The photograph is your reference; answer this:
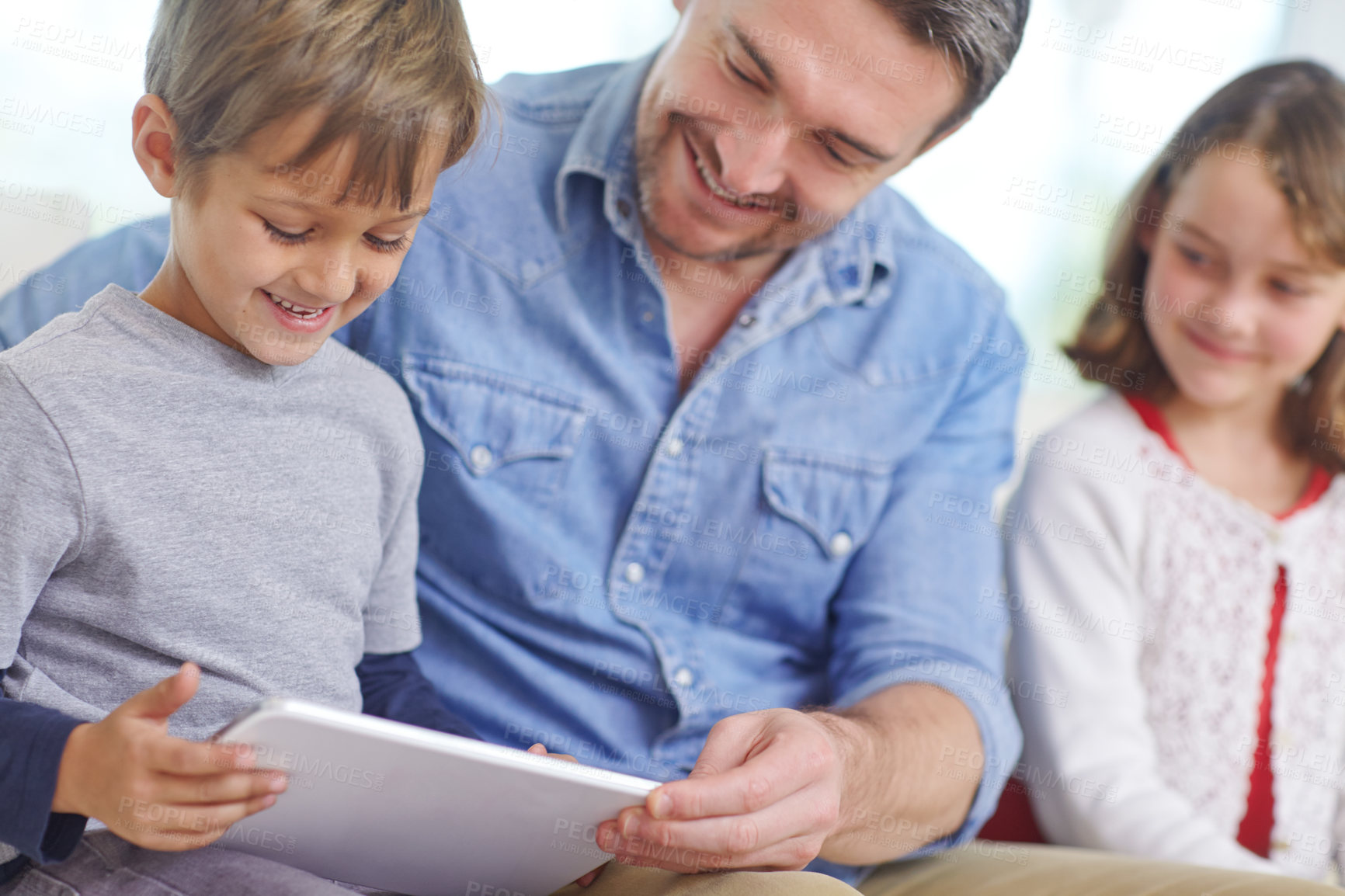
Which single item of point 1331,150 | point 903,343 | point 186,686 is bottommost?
point 186,686

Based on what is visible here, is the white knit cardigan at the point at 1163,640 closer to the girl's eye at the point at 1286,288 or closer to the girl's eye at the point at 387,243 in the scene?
the girl's eye at the point at 1286,288

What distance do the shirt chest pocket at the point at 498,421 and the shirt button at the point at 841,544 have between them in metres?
0.33

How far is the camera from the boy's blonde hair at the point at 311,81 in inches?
29.2

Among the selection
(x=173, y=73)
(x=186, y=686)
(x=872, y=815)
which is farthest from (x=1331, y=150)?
(x=186, y=686)

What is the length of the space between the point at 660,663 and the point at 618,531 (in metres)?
0.15

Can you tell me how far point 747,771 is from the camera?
81 centimetres

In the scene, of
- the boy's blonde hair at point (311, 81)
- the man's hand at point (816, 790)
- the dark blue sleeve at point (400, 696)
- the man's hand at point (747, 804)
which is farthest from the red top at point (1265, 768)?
the boy's blonde hair at point (311, 81)

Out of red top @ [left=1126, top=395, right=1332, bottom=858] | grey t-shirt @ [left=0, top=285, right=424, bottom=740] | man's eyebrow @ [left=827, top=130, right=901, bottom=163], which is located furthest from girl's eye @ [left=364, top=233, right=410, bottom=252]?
red top @ [left=1126, top=395, right=1332, bottom=858]

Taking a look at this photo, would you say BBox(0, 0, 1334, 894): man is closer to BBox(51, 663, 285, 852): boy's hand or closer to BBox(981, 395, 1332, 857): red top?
BBox(981, 395, 1332, 857): red top

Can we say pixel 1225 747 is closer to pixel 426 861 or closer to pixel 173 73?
pixel 426 861

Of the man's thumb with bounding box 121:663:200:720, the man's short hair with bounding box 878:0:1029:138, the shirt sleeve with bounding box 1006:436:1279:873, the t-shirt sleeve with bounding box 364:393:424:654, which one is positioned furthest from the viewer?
the shirt sleeve with bounding box 1006:436:1279:873

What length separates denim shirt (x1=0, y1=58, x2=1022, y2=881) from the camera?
1133 millimetres

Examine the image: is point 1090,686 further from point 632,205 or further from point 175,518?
point 175,518

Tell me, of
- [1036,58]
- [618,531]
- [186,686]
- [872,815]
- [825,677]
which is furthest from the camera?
[1036,58]
